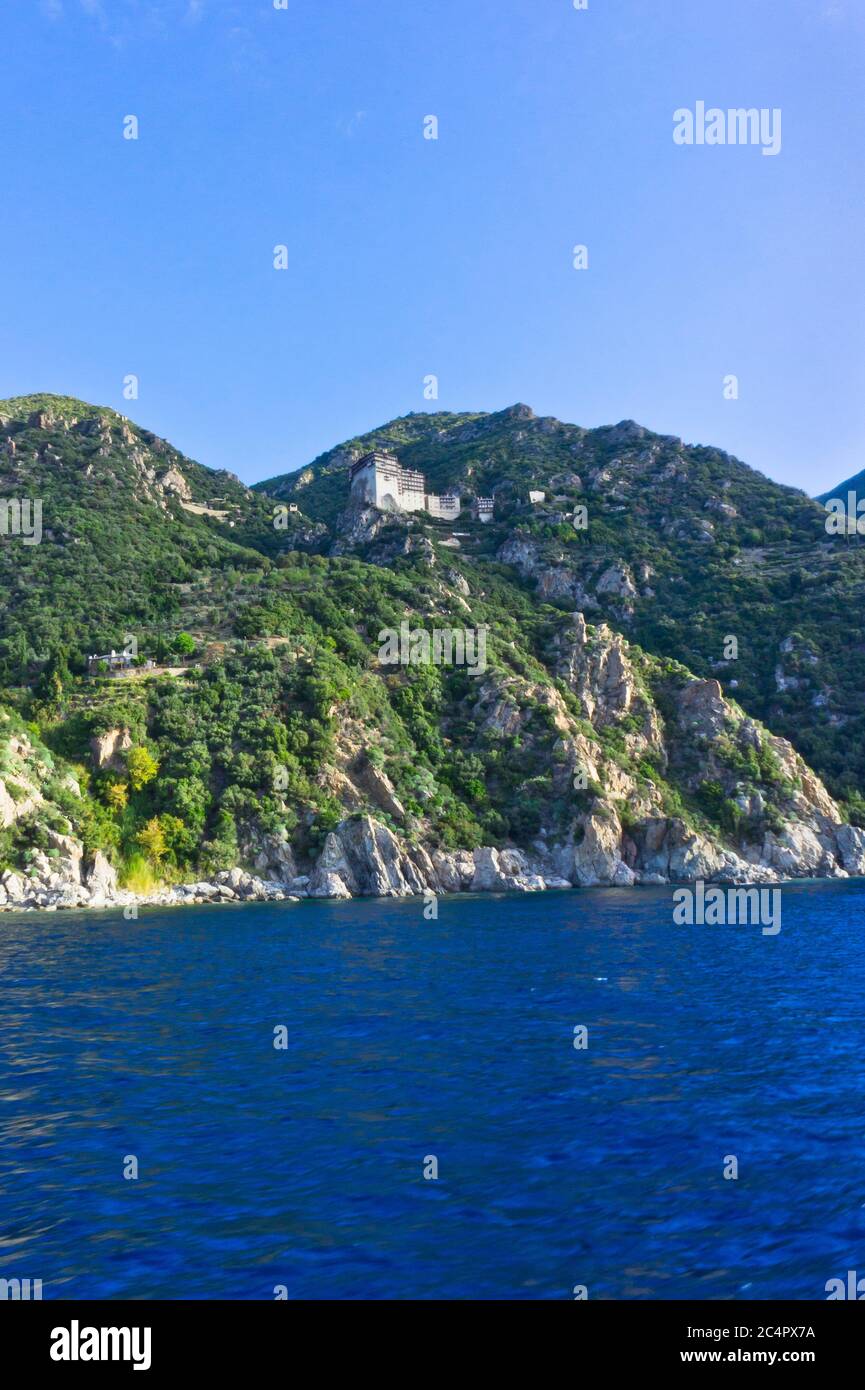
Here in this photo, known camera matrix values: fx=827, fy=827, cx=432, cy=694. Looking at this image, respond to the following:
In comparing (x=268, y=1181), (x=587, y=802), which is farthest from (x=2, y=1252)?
(x=587, y=802)

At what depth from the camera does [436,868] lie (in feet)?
224

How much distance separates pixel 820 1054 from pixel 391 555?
362 feet

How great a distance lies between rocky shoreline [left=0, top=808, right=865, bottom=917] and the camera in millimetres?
55625

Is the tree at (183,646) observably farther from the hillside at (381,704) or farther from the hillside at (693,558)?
the hillside at (693,558)

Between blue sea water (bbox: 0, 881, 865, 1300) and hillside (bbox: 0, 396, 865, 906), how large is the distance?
35.0 metres

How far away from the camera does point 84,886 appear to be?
56.1 metres

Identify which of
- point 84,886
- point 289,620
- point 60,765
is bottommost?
point 84,886

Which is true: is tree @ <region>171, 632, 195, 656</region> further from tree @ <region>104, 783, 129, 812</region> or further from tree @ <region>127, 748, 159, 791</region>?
tree @ <region>104, 783, 129, 812</region>

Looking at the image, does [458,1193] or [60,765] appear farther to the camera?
[60,765]

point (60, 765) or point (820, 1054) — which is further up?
point (60, 765)
